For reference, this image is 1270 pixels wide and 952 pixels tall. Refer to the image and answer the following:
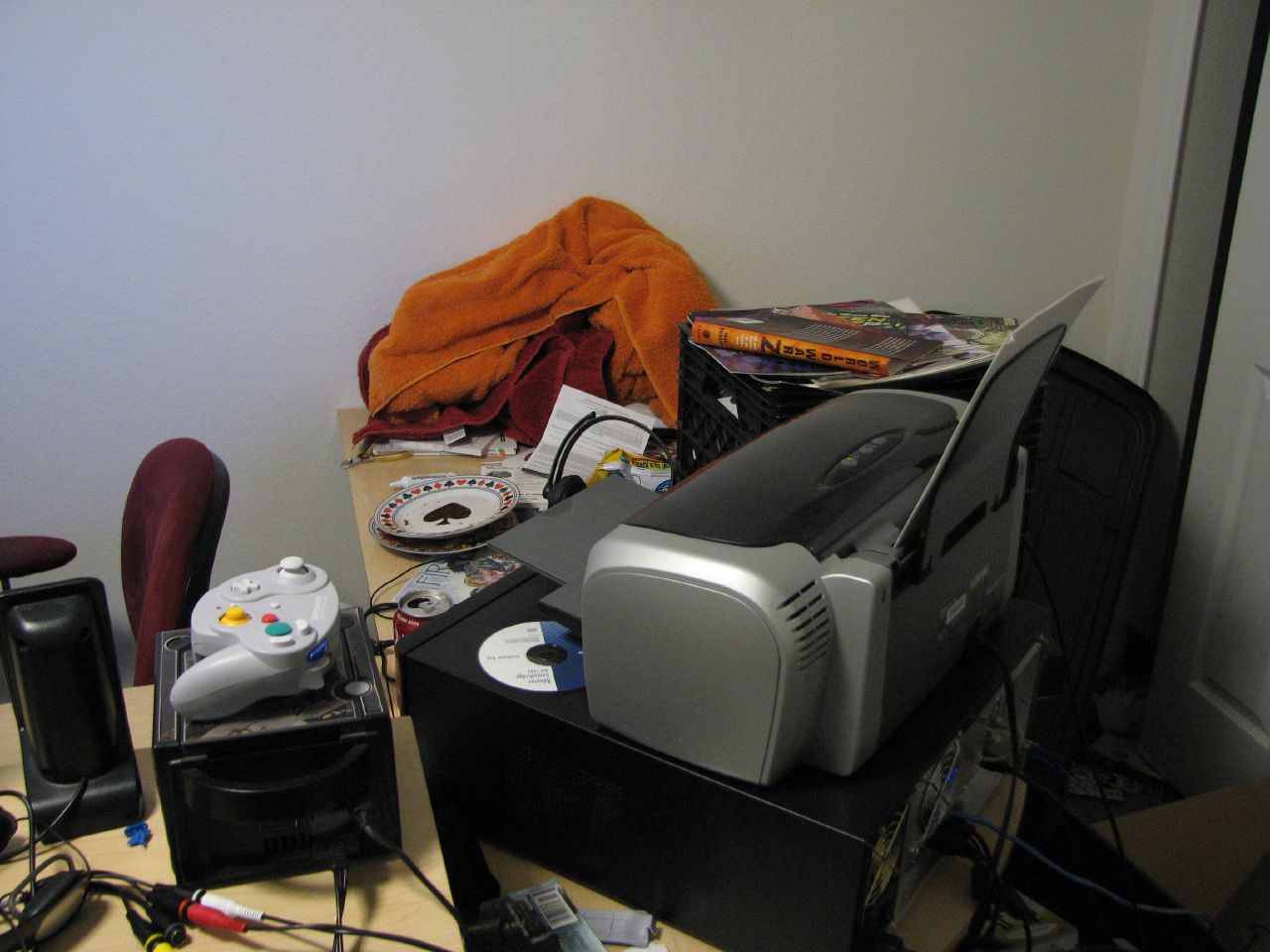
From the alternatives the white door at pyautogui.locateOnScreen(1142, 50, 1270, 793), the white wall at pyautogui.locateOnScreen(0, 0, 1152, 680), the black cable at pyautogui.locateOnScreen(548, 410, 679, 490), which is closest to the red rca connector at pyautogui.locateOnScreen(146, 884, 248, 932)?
the black cable at pyautogui.locateOnScreen(548, 410, 679, 490)

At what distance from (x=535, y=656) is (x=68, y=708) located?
1.12 feet

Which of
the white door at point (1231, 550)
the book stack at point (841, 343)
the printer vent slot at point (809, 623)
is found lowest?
the white door at point (1231, 550)

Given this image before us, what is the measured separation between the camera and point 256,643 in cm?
64

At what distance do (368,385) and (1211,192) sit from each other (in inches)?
64.9

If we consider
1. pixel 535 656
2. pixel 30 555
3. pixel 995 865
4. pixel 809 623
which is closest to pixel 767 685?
pixel 809 623

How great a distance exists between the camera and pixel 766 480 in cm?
74

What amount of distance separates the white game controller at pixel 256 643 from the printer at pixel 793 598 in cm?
19

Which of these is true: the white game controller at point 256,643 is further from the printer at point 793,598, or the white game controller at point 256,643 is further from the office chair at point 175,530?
the office chair at point 175,530

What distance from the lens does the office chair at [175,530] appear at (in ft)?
3.76

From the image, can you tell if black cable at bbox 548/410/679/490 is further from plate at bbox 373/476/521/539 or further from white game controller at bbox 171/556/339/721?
white game controller at bbox 171/556/339/721

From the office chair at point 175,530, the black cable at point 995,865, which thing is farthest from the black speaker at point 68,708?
the black cable at point 995,865

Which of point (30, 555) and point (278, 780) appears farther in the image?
point (30, 555)

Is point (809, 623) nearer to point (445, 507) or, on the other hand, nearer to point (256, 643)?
point (256, 643)

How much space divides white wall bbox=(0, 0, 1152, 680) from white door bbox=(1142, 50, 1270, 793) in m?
0.45
